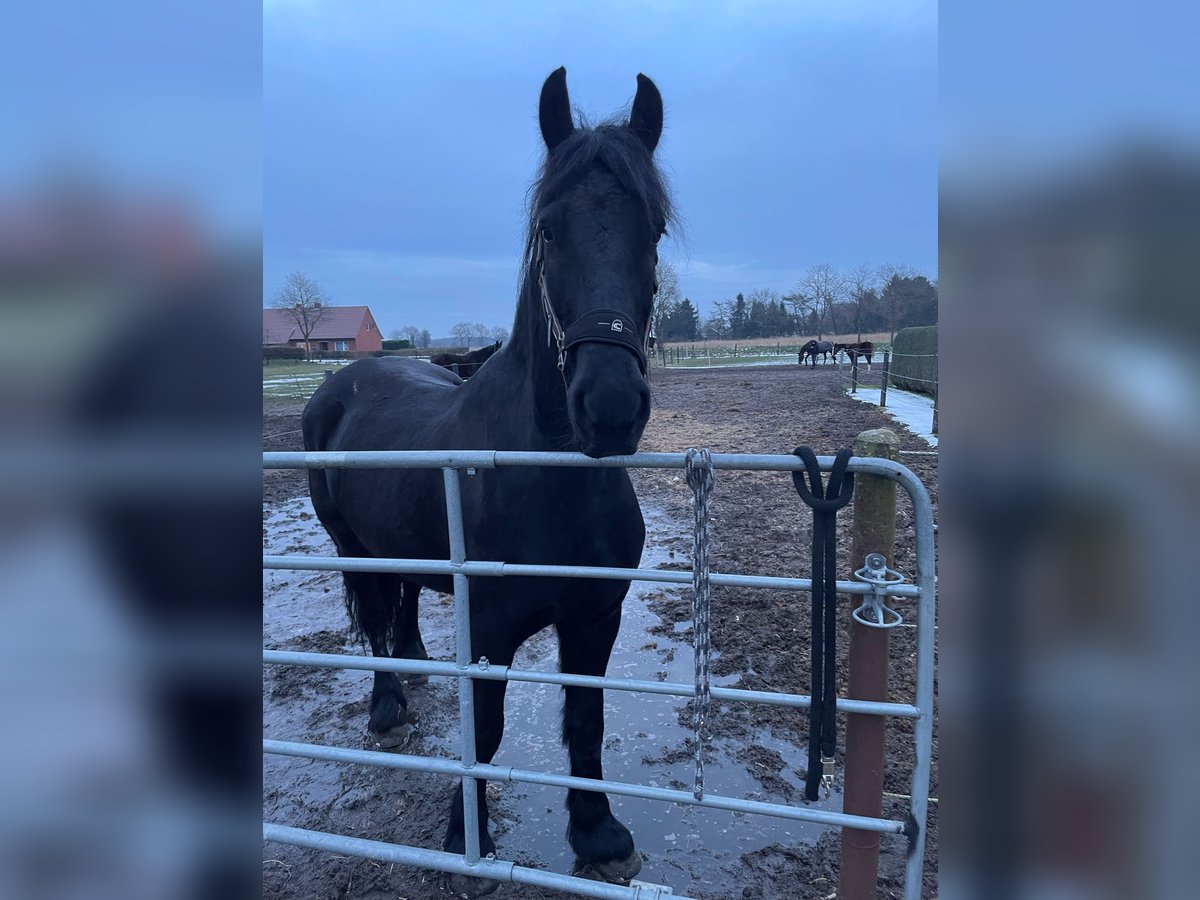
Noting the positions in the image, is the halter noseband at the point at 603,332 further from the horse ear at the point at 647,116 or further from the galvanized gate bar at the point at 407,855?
the galvanized gate bar at the point at 407,855

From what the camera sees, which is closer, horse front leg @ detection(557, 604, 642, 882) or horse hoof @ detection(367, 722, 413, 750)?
horse front leg @ detection(557, 604, 642, 882)

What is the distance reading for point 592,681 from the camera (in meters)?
1.76

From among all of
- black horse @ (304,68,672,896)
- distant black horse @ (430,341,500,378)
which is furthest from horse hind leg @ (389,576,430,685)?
distant black horse @ (430,341,500,378)

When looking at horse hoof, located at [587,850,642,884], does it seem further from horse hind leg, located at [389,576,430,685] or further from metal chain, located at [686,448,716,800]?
horse hind leg, located at [389,576,430,685]

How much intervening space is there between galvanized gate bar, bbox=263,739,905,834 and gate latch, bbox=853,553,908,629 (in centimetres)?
49

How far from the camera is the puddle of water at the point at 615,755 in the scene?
7.70 feet

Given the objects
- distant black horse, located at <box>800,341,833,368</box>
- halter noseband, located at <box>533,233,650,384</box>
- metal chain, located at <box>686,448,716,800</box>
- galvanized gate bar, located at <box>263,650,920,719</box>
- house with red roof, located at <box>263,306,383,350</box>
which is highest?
house with red roof, located at <box>263,306,383,350</box>

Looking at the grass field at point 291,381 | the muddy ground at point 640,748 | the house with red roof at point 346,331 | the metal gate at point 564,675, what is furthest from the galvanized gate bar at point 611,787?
the house with red roof at point 346,331

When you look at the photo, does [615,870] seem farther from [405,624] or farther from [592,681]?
[405,624]

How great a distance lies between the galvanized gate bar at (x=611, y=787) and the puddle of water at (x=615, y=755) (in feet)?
2.02

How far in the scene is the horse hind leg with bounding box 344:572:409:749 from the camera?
314cm
